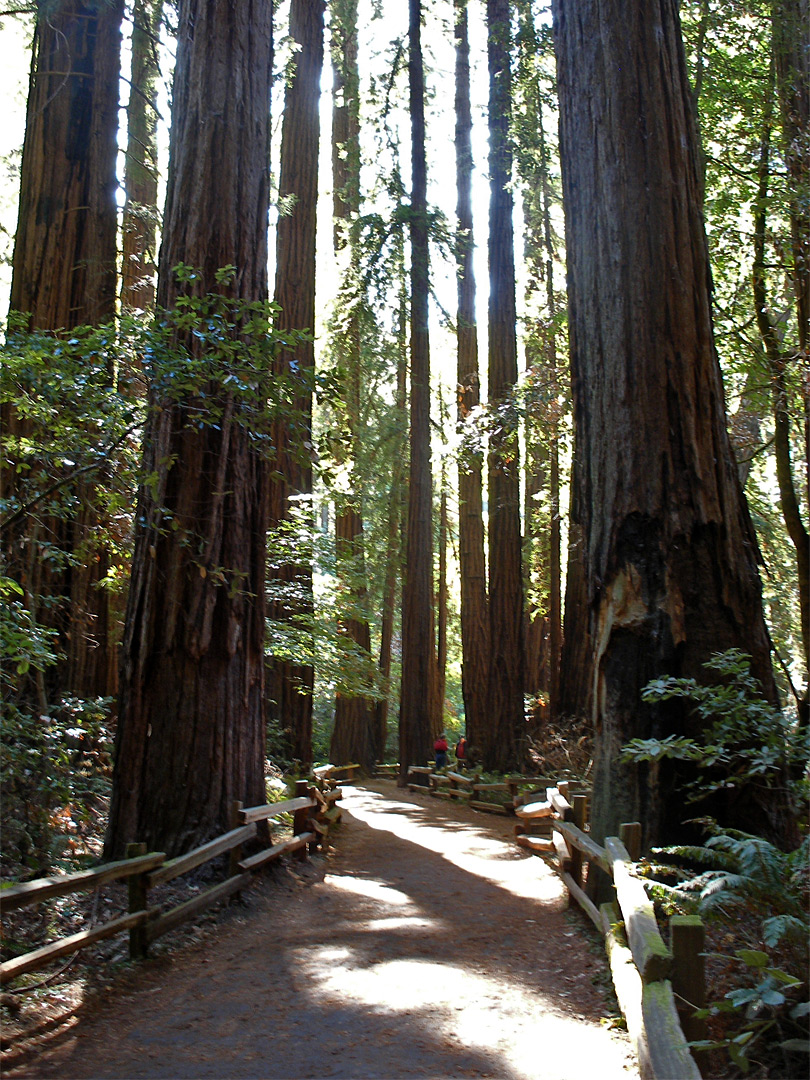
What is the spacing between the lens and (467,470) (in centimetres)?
1370

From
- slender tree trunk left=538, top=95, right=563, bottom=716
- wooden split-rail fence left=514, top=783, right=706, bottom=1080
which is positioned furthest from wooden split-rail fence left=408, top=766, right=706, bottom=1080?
slender tree trunk left=538, top=95, right=563, bottom=716

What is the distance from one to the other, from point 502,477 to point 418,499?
89.3 inches

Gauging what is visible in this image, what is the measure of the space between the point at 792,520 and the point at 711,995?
320 inches

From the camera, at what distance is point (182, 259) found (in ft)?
25.1

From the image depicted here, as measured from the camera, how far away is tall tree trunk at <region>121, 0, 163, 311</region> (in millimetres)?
11570

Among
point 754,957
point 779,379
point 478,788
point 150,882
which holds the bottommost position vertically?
point 478,788

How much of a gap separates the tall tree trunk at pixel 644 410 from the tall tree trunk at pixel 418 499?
11.8 metres

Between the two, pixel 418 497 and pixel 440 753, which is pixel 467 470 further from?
pixel 440 753

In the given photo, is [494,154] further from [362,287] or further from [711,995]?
[711,995]

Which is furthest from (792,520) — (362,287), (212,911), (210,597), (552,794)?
(362,287)

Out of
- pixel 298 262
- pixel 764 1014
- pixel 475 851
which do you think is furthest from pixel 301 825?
pixel 298 262

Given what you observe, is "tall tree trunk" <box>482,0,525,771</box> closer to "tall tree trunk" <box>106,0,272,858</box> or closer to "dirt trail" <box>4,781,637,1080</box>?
"tall tree trunk" <box>106,0,272,858</box>

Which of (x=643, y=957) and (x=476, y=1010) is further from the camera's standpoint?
(x=476, y=1010)

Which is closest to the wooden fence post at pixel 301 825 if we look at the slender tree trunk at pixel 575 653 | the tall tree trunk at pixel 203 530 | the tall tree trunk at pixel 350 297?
the tall tree trunk at pixel 203 530
